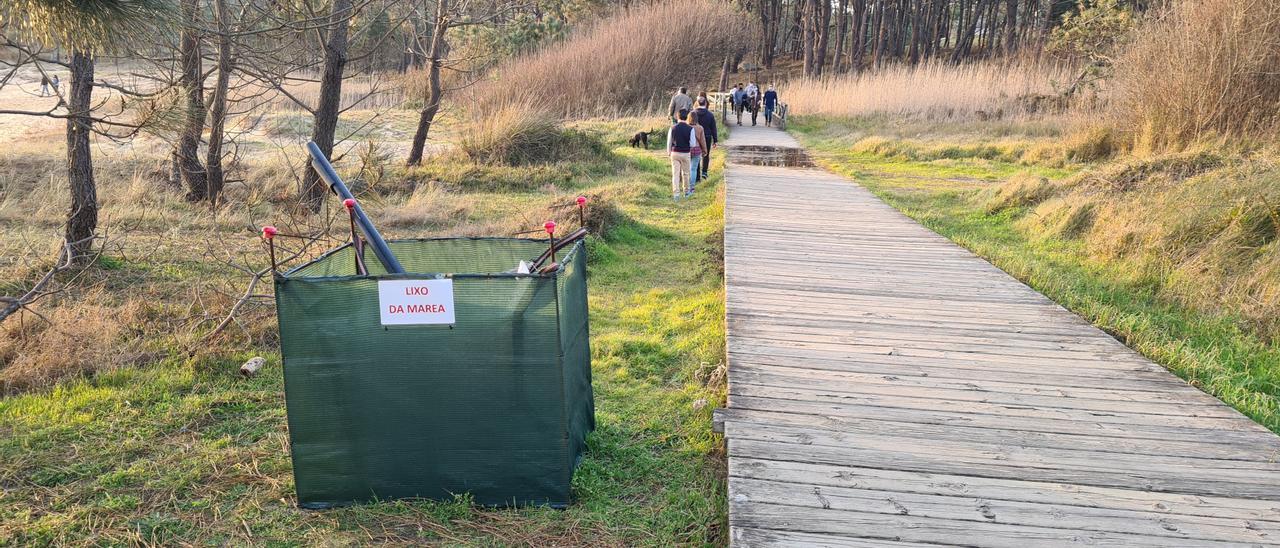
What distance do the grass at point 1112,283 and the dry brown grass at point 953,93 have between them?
11151 millimetres

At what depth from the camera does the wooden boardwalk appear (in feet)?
9.97

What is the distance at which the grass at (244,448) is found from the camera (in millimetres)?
3238

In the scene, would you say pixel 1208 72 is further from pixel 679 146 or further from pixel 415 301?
pixel 415 301

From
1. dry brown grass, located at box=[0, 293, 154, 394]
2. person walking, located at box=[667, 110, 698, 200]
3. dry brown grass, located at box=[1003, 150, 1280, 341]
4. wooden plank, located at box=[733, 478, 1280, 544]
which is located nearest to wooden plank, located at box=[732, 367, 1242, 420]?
wooden plank, located at box=[733, 478, 1280, 544]

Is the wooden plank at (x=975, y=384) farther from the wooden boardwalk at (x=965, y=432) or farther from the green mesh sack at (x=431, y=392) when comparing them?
the green mesh sack at (x=431, y=392)

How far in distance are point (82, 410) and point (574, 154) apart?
507 inches

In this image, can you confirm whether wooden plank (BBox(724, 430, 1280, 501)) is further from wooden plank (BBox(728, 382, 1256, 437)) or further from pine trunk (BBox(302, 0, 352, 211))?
pine trunk (BBox(302, 0, 352, 211))

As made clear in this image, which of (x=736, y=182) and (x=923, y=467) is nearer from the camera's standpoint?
(x=923, y=467)

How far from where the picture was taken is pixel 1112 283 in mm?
7418

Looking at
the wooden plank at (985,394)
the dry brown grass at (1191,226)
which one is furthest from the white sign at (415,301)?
the dry brown grass at (1191,226)

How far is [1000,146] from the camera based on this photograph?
19250 mm

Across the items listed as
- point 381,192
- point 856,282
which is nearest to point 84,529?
point 856,282

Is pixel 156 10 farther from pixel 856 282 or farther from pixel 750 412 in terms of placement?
pixel 856 282

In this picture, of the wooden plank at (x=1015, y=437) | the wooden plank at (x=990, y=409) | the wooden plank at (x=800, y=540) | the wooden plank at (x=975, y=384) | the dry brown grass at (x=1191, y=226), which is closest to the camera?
the wooden plank at (x=800, y=540)
